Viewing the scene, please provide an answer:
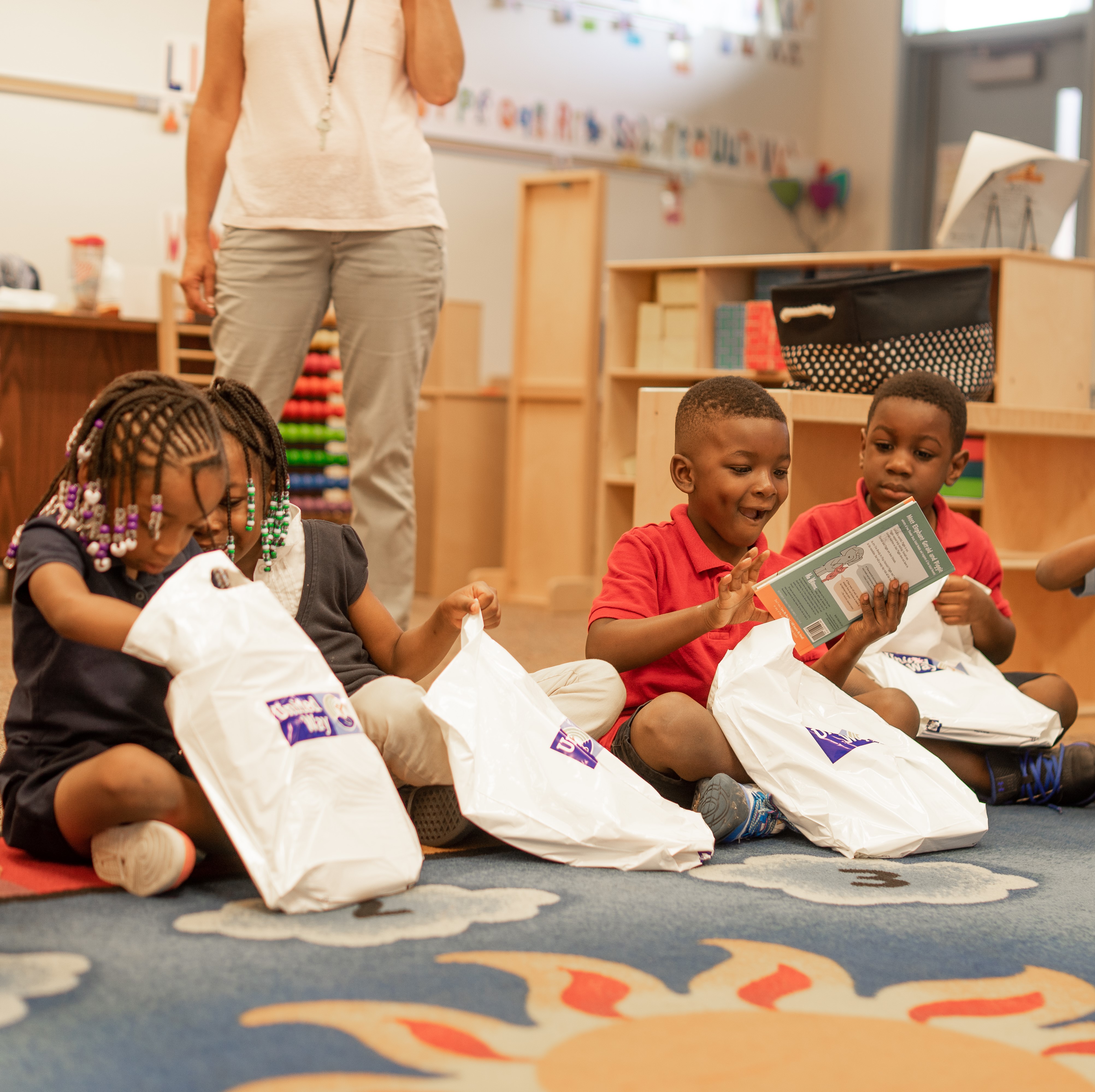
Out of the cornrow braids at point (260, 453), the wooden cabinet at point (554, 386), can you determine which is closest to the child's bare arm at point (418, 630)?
the cornrow braids at point (260, 453)

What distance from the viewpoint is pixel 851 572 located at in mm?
1520

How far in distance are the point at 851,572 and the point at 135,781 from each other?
2.67 feet

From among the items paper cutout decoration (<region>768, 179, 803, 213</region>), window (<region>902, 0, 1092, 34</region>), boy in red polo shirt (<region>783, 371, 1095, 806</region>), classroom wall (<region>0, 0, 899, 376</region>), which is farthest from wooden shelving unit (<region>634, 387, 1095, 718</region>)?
window (<region>902, 0, 1092, 34</region>)

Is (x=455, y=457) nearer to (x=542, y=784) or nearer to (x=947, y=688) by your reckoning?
(x=947, y=688)

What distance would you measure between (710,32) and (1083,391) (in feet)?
12.7

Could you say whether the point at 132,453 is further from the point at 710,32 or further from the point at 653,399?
the point at 710,32

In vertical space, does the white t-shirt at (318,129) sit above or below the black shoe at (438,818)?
above

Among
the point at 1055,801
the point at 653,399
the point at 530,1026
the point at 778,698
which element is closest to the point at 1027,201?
the point at 653,399

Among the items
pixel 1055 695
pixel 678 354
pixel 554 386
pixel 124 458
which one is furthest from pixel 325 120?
pixel 554 386

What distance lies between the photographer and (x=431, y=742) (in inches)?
52.7

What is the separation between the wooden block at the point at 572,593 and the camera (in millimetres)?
3938

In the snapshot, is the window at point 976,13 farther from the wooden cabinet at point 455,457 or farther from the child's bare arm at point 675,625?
→ the child's bare arm at point 675,625

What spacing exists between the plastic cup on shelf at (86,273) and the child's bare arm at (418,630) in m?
2.55

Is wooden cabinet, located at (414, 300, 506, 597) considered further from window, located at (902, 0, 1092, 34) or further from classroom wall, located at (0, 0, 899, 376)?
window, located at (902, 0, 1092, 34)
